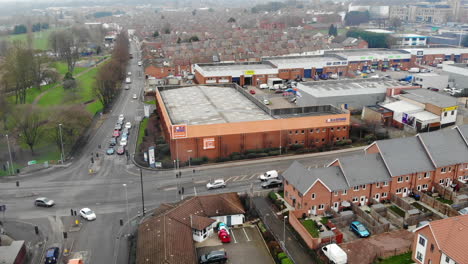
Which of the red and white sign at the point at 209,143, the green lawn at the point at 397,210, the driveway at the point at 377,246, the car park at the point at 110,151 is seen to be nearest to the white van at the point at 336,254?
the driveway at the point at 377,246


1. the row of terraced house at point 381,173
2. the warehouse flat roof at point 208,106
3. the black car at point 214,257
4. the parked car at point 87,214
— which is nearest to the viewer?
the black car at point 214,257

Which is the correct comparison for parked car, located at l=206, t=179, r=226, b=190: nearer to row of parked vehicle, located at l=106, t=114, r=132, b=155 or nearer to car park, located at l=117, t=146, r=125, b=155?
car park, located at l=117, t=146, r=125, b=155

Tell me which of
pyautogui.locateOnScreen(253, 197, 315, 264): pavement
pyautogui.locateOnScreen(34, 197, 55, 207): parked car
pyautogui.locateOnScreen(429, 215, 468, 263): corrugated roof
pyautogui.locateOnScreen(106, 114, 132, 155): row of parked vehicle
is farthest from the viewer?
pyautogui.locateOnScreen(106, 114, 132, 155): row of parked vehicle

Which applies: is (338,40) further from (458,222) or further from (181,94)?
(458,222)

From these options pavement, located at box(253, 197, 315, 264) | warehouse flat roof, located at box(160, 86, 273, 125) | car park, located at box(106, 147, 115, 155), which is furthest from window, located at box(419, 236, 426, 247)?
car park, located at box(106, 147, 115, 155)

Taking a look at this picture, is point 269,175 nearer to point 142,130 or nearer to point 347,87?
point 142,130

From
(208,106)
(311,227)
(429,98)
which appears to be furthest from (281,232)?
(429,98)

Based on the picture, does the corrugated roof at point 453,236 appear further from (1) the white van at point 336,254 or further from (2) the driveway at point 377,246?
(1) the white van at point 336,254
